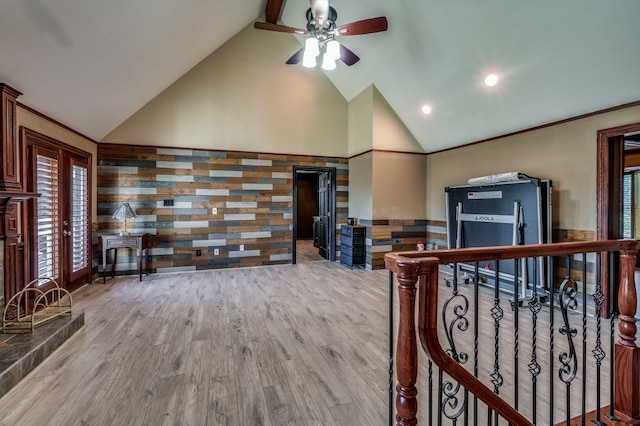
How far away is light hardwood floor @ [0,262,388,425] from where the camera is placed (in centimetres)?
189

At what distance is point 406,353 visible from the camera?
1213mm

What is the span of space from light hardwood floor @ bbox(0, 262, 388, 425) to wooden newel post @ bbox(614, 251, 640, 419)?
4.69 feet

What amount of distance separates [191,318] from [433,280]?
3.04 m

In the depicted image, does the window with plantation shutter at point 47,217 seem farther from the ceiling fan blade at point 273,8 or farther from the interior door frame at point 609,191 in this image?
the interior door frame at point 609,191

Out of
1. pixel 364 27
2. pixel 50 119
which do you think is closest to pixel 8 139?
pixel 50 119

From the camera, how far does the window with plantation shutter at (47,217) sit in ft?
11.7

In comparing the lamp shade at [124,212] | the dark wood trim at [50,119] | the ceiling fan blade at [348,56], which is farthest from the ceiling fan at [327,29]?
the lamp shade at [124,212]

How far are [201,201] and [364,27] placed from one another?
3973 mm

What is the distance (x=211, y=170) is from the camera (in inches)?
228

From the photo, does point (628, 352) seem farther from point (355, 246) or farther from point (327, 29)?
point (355, 246)

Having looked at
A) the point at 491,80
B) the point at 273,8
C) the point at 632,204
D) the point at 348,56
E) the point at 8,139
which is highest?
the point at 273,8

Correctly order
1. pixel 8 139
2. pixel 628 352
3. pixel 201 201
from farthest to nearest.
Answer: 1. pixel 201 201
2. pixel 8 139
3. pixel 628 352

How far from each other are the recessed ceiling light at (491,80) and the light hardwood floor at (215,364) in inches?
126

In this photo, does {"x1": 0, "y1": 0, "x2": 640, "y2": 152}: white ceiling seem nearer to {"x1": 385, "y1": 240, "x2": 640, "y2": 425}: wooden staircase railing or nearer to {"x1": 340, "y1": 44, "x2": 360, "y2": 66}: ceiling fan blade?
{"x1": 340, "y1": 44, "x2": 360, "y2": 66}: ceiling fan blade
